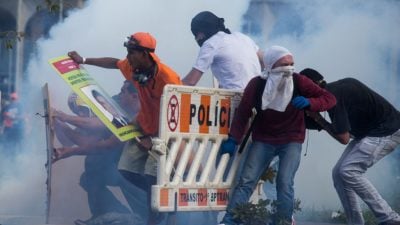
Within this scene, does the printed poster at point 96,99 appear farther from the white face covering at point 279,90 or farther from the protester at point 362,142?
the protester at point 362,142

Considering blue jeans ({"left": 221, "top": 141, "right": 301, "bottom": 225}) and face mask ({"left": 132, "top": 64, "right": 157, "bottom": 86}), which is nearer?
blue jeans ({"left": 221, "top": 141, "right": 301, "bottom": 225})

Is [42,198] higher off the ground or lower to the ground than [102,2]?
lower

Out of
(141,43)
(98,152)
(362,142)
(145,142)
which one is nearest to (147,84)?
(141,43)

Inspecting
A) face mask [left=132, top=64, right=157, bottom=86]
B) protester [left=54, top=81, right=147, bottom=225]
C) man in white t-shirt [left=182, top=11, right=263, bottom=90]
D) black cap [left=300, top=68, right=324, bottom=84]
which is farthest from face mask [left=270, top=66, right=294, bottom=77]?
protester [left=54, top=81, right=147, bottom=225]

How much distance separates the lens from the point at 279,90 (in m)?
8.16

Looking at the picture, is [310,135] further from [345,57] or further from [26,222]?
[26,222]

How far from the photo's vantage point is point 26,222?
31.1 ft

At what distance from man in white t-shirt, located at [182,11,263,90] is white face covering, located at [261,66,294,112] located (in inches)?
29.8

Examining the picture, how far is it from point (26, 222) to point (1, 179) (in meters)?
0.95

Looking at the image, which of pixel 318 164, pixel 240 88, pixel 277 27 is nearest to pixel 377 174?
pixel 318 164

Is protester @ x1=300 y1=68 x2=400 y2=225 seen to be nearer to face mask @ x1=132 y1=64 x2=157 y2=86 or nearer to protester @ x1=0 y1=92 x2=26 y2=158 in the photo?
face mask @ x1=132 y1=64 x2=157 y2=86

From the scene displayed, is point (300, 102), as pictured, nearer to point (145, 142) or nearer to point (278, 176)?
point (278, 176)

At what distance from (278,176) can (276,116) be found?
17.6 inches

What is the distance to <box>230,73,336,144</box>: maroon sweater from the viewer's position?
823 centimetres
